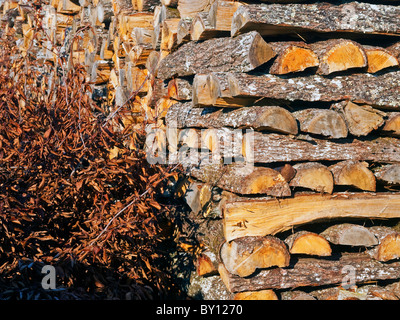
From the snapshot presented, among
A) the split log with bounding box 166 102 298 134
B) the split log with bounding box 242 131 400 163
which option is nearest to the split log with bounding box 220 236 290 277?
the split log with bounding box 242 131 400 163

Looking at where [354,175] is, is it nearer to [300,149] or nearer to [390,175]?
[390,175]

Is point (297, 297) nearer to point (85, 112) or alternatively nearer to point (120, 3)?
point (85, 112)

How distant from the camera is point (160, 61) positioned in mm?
4051

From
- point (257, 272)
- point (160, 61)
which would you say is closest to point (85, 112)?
point (160, 61)

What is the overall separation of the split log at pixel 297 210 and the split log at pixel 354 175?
0.10 metres

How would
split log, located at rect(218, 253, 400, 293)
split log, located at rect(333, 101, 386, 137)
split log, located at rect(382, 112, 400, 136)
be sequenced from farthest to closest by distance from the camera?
split log, located at rect(382, 112, 400, 136) → split log, located at rect(333, 101, 386, 137) → split log, located at rect(218, 253, 400, 293)

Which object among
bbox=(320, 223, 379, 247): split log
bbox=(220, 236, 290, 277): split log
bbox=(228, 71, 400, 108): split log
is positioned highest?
bbox=(228, 71, 400, 108): split log

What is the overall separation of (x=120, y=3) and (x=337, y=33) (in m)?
2.37

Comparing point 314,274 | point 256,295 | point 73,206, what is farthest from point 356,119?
point 73,206

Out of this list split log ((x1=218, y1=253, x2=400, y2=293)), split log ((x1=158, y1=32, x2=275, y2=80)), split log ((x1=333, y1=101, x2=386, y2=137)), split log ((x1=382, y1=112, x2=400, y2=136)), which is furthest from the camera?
split log ((x1=382, y1=112, x2=400, y2=136))

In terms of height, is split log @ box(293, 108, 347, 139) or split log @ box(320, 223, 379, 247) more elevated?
split log @ box(293, 108, 347, 139)

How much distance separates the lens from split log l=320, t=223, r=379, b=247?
320 cm

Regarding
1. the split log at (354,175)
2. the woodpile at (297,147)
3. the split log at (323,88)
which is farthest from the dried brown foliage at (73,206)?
the split log at (354,175)

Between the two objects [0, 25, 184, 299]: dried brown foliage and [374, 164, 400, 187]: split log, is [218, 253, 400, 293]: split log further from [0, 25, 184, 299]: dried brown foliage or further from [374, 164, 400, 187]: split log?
[0, 25, 184, 299]: dried brown foliage
